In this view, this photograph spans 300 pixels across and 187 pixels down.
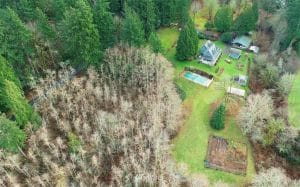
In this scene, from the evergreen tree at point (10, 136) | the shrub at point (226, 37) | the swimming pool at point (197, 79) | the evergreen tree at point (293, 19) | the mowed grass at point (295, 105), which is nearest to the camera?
the evergreen tree at point (10, 136)

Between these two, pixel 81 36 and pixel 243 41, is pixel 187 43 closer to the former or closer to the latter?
pixel 243 41

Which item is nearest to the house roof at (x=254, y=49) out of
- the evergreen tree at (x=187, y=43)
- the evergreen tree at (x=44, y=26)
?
the evergreen tree at (x=187, y=43)

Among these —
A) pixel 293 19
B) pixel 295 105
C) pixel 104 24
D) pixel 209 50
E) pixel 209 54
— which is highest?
pixel 104 24

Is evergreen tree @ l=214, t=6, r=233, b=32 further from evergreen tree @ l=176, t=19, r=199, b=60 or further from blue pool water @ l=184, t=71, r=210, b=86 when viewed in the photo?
blue pool water @ l=184, t=71, r=210, b=86

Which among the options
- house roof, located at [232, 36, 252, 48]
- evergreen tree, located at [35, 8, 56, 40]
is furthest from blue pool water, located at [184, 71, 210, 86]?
evergreen tree, located at [35, 8, 56, 40]

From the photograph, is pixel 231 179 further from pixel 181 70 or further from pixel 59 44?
pixel 59 44

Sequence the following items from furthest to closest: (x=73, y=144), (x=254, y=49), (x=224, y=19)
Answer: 1. (x=224, y=19)
2. (x=254, y=49)
3. (x=73, y=144)

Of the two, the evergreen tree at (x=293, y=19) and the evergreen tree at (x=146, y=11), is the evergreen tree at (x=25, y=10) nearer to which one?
the evergreen tree at (x=146, y=11)

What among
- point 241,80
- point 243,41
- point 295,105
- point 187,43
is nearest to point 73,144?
point 187,43
